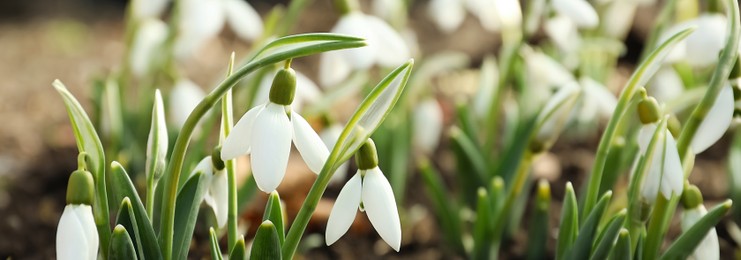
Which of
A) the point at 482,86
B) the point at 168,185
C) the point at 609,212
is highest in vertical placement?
the point at 168,185

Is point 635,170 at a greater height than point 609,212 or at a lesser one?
greater

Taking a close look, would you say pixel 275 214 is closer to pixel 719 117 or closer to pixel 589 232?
pixel 589 232

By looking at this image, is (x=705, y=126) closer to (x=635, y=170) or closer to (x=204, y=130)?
(x=635, y=170)

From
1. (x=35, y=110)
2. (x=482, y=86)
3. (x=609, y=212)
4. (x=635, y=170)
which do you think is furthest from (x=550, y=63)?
(x=35, y=110)

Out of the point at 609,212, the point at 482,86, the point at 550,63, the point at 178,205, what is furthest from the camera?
the point at 482,86

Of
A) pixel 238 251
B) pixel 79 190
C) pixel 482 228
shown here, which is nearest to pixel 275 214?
pixel 238 251

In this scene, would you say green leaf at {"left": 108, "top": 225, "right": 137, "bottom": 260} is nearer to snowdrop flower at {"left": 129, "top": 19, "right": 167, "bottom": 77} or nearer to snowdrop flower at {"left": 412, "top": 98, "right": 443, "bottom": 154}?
snowdrop flower at {"left": 129, "top": 19, "right": 167, "bottom": 77}
